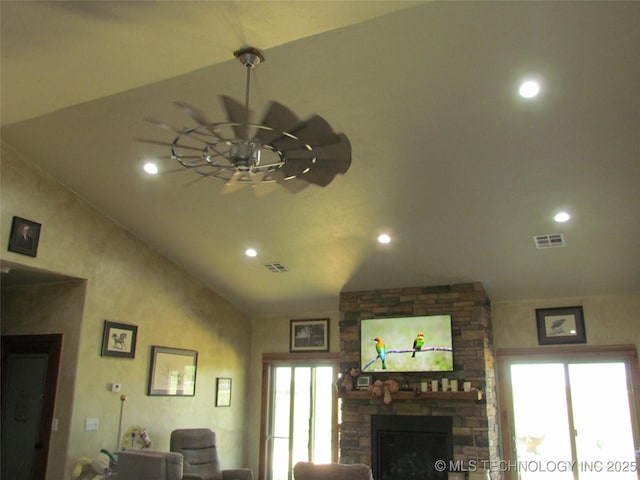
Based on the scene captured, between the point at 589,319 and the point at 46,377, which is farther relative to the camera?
the point at 589,319

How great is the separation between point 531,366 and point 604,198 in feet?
9.87

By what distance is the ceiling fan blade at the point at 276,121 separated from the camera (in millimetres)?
2885

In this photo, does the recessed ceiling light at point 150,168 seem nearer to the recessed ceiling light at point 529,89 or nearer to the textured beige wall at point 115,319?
the textured beige wall at point 115,319

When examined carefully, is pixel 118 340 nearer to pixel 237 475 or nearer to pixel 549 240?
pixel 237 475

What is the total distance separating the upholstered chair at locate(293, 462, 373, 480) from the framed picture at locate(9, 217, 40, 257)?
3.61 metres

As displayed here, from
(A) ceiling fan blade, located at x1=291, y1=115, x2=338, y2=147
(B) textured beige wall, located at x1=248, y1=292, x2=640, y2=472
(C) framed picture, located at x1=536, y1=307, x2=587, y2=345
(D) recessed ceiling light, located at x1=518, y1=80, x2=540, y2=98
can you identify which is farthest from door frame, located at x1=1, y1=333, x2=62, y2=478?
(C) framed picture, located at x1=536, y1=307, x2=587, y2=345

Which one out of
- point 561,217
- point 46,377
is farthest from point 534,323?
point 46,377

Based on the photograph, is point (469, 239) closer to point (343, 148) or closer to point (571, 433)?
point (571, 433)

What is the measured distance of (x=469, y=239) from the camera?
617cm

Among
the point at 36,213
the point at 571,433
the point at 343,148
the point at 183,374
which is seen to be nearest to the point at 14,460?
the point at 183,374

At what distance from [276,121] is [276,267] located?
4.67 metres

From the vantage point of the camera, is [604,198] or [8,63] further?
[604,198]

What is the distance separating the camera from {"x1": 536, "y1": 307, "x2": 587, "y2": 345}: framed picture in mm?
7004

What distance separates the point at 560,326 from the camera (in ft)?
23.3
